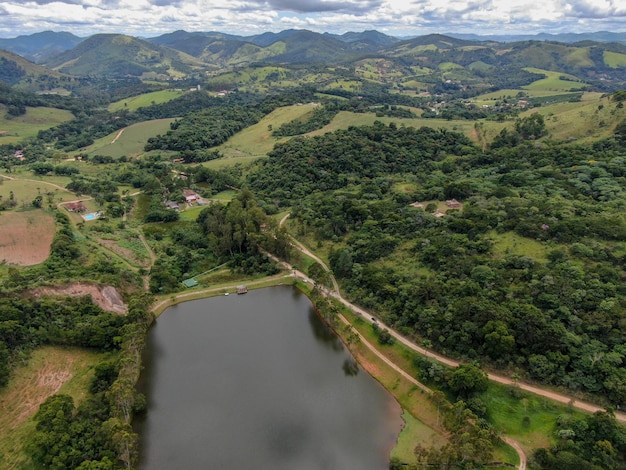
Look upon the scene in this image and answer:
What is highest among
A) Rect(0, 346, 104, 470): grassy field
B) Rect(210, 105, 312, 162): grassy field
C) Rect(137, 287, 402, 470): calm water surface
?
Rect(0, 346, 104, 470): grassy field

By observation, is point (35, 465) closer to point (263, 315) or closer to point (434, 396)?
point (263, 315)

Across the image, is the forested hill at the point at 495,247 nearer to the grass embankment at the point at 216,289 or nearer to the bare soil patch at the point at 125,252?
the grass embankment at the point at 216,289

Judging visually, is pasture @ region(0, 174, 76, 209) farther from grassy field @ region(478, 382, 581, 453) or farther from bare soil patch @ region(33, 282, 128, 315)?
grassy field @ region(478, 382, 581, 453)

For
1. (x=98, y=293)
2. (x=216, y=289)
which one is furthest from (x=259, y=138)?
(x=98, y=293)

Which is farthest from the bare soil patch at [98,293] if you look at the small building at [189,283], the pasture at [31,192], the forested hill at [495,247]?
the pasture at [31,192]

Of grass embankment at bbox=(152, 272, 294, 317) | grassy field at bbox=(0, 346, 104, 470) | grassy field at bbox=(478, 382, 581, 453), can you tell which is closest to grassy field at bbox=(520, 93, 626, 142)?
grassy field at bbox=(478, 382, 581, 453)
